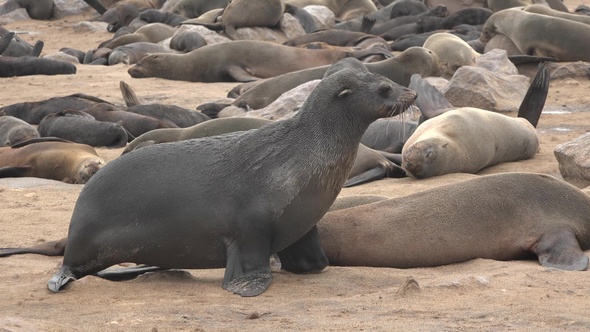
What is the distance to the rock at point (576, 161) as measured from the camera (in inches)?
284

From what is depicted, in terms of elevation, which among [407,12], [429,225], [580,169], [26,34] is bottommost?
[26,34]

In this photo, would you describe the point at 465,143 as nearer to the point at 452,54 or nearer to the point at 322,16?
the point at 452,54

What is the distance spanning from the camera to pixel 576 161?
286 inches

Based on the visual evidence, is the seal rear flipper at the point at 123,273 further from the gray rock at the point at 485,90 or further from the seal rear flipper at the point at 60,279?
the gray rock at the point at 485,90

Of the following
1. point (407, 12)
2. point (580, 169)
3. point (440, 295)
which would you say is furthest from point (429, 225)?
point (407, 12)

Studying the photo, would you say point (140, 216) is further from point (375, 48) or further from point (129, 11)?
point (129, 11)

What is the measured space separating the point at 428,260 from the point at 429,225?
0.18 meters

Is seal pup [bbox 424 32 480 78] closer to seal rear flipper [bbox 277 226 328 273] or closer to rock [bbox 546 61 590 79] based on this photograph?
rock [bbox 546 61 590 79]

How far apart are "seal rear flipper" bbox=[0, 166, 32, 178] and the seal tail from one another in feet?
14.1

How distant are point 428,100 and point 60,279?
207 inches

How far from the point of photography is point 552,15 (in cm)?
1597

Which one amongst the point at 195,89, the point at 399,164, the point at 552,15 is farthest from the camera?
the point at 552,15

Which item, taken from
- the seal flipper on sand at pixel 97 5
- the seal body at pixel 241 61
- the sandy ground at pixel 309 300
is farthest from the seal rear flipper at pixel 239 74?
the seal flipper on sand at pixel 97 5

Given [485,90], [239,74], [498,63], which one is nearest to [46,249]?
[485,90]
